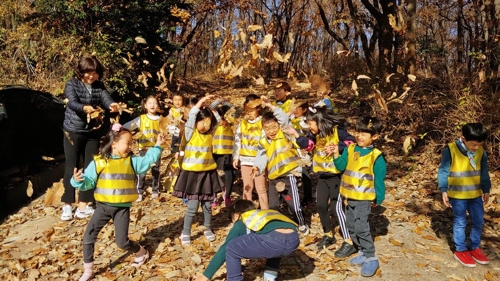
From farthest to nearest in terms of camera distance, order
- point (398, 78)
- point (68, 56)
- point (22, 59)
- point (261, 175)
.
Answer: point (22, 59)
point (68, 56)
point (398, 78)
point (261, 175)

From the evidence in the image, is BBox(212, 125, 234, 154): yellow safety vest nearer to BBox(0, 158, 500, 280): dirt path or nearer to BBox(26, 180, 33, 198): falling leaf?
BBox(0, 158, 500, 280): dirt path

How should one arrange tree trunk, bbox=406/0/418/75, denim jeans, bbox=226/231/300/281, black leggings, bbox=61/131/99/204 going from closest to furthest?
denim jeans, bbox=226/231/300/281
black leggings, bbox=61/131/99/204
tree trunk, bbox=406/0/418/75

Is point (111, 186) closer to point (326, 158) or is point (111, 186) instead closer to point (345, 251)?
point (326, 158)

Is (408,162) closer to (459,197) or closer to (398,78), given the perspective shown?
(398,78)

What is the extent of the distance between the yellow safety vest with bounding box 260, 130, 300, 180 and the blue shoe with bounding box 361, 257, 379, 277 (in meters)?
1.34

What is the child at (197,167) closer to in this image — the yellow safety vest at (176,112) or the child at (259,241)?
the child at (259,241)

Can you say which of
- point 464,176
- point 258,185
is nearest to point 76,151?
point 258,185

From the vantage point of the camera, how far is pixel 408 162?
8.63m

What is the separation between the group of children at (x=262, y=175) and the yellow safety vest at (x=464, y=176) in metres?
0.02

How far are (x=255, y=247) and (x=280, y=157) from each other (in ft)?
5.01

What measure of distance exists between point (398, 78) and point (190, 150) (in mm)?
6902

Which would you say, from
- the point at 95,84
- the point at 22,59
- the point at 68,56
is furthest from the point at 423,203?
the point at 22,59

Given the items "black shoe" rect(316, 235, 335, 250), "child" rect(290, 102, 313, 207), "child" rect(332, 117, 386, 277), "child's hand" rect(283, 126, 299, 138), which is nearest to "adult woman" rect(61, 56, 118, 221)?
"child's hand" rect(283, 126, 299, 138)

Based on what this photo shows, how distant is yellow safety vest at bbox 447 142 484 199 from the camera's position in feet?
14.2
